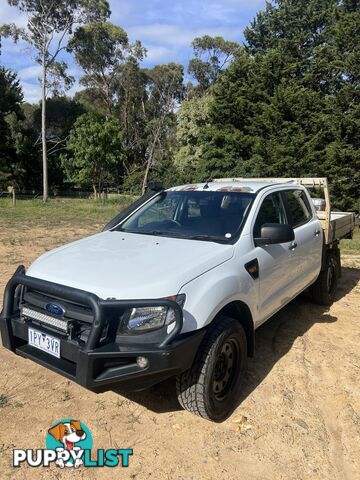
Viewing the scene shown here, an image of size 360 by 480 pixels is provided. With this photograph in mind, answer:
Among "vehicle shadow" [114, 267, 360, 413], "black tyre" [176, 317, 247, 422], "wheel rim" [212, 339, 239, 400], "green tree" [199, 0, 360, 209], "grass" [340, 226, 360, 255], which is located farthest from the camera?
"green tree" [199, 0, 360, 209]

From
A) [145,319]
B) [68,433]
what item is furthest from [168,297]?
[68,433]

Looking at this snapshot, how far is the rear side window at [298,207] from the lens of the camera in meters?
4.39

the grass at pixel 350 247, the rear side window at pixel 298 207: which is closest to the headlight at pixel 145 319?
the rear side window at pixel 298 207

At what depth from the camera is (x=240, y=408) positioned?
313cm

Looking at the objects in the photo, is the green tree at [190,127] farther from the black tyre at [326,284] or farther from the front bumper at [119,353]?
the front bumper at [119,353]

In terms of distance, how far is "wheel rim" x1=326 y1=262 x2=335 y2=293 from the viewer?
216 inches

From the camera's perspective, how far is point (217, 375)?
116 inches

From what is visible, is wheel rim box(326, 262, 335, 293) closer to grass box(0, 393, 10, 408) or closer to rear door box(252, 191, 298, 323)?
rear door box(252, 191, 298, 323)

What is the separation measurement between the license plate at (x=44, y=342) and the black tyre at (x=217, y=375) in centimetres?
87

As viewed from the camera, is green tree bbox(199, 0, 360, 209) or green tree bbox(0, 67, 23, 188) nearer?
green tree bbox(199, 0, 360, 209)

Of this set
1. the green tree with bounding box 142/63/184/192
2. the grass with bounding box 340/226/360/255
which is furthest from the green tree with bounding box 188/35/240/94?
the grass with bounding box 340/226/360/255

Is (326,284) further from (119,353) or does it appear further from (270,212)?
(119,353)

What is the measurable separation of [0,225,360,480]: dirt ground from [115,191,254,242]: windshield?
1.36 m

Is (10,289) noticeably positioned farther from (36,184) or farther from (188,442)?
(36,184)
